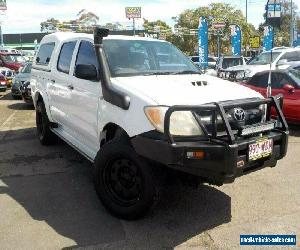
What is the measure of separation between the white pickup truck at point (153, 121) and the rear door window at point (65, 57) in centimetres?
21

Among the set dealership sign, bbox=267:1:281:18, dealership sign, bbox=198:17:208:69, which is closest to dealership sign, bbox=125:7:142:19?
dealership sign, bbox=198:17:208:69

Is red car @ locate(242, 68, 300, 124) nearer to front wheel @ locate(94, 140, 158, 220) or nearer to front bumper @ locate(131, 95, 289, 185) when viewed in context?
front bumper @ locate(131, 95, 289, 185)

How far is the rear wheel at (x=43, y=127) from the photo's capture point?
23.4ft

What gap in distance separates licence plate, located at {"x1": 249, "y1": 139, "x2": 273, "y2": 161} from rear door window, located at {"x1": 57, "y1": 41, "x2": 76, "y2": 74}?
303 centimetres

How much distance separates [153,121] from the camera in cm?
374

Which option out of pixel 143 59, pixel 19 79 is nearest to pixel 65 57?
pixel 143 59

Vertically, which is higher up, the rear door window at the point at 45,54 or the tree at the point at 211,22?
the tree at the point at 211,22

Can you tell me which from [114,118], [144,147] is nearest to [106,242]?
[144,147]

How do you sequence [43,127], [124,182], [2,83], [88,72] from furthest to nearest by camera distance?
1. [2,83]
2. [43,127]
3. [88,72]
4. [124,182]

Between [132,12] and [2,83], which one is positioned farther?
[132,12]

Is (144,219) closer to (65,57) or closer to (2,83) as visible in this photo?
(65,57)

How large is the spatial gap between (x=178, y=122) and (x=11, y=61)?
21.8 m

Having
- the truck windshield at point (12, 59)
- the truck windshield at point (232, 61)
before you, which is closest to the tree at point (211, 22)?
the truck windshield at point (232, 61)

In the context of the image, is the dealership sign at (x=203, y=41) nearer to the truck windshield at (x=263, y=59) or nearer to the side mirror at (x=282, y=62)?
the truck windshield at (x=263, y=59)
